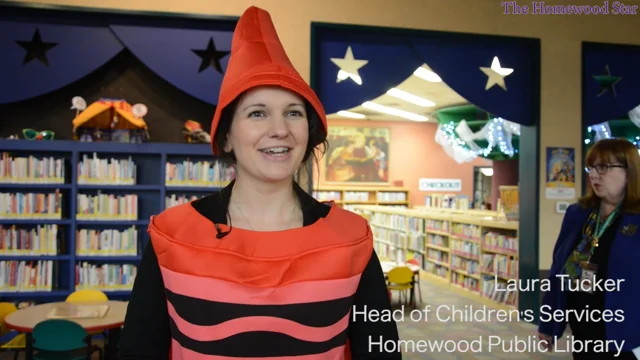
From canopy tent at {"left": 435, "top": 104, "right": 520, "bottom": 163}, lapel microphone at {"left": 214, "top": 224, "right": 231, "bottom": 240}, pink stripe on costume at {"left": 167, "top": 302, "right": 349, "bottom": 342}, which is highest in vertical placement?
canopy tent at {"left": 435, "top": 104, "right": 520, "bottom": 163}

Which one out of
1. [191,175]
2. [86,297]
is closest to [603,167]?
[191,175]

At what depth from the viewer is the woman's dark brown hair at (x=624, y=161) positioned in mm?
2293

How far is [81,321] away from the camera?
11.0ft

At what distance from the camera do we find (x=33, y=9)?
15.1 ft

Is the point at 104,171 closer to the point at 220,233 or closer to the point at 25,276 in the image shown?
the point at 25,276

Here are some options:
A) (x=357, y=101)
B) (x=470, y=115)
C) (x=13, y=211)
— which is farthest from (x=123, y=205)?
(x=470, y=115)

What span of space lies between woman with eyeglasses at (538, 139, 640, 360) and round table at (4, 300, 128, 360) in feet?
8.37

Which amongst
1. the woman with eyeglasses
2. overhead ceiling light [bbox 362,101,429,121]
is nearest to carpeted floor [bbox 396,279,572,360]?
the woman with eyeglasses

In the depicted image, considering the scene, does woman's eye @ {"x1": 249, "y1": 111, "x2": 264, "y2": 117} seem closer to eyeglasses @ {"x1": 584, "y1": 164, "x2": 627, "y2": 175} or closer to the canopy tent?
eyeglasses @ {"x1": 584, "y1": 164, "x2": 627, "y2": 175}

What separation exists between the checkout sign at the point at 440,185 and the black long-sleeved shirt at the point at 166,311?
14110mm

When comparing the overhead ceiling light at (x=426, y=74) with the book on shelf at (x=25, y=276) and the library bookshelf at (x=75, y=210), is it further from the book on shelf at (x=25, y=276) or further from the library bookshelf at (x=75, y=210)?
the book on shelf at (x=25, y=276)

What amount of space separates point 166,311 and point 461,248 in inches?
265

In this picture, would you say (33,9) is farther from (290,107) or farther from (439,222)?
(439,222)

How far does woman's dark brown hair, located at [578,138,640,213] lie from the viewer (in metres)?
2.29
